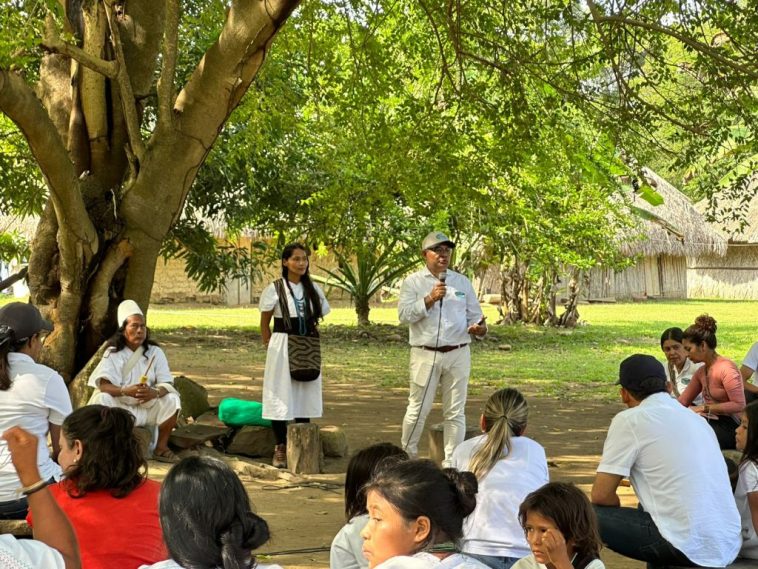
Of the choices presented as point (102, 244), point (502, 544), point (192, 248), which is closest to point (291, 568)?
point (502, 544)

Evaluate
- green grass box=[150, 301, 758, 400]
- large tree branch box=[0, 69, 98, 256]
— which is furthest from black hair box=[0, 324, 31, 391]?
green grass box=[150, 301, 758, 400]

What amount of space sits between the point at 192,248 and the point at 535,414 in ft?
21.5

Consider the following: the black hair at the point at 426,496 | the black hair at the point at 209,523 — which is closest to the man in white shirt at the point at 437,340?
the black hair at the point at 426,496

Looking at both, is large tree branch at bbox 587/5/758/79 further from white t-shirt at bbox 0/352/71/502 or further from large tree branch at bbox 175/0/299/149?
white t-shirt at bbox 0/352/71/502

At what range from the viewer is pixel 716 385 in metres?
7.50

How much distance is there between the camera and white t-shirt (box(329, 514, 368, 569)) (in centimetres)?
370

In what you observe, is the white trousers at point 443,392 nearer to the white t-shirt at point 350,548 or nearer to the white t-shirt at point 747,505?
the white t-shirt at point 747,505

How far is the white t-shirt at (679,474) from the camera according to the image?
4.65 m

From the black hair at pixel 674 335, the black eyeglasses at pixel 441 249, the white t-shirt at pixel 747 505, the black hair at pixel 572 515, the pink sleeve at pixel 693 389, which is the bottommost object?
the white t-shirt at pixel 747 505

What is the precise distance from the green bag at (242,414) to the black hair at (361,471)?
210 inches

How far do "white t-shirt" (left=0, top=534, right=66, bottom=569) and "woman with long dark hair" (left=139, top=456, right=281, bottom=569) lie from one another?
0.27 meters

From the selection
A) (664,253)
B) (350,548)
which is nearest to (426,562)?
(350,548)

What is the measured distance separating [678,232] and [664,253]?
4343 mm

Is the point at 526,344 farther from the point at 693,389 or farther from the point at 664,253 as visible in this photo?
the point at 664,253
